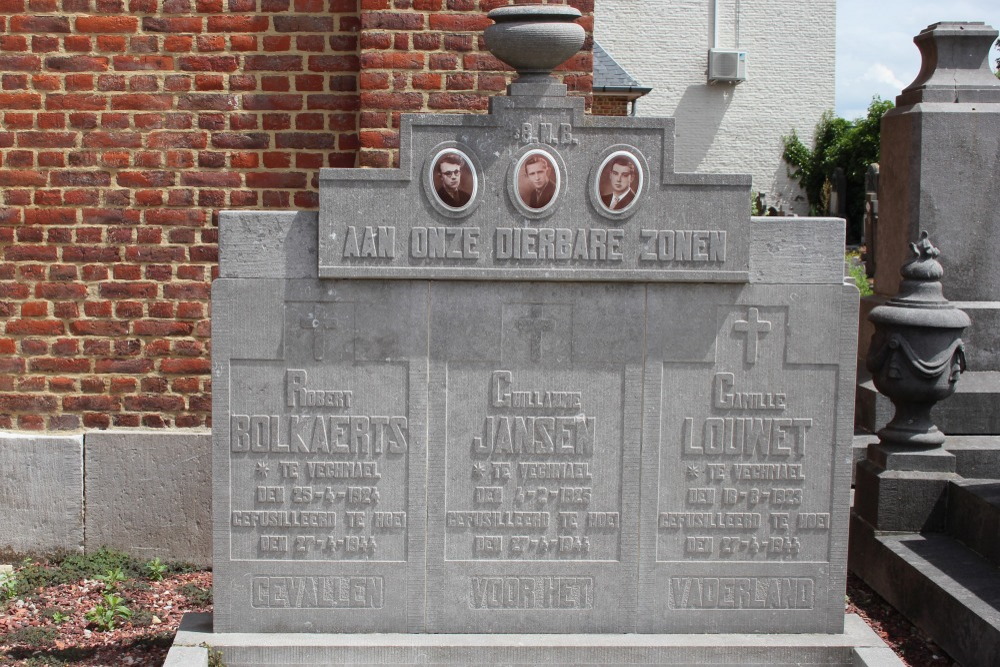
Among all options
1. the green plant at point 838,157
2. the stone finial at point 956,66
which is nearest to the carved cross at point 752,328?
the stone finial at point 956,66

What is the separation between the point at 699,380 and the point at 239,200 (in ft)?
8.29

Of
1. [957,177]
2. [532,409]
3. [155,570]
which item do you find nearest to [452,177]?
[532,409]

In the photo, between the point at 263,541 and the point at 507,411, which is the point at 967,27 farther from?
the point at 263,541

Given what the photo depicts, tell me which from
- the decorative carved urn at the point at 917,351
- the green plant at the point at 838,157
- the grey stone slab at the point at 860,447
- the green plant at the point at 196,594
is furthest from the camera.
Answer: the green plant at the point at 838,157

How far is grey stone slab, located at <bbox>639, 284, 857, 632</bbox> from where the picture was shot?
369 centimetres

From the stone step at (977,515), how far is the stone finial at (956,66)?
2.81m

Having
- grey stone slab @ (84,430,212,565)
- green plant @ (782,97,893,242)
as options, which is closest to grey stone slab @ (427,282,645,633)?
grey stone slab @ (84,430,212,565)

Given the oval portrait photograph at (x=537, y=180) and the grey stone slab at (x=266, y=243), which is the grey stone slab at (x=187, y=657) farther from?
the oval portrait photograph at (x=537, y=180)

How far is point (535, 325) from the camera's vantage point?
3.68 meters

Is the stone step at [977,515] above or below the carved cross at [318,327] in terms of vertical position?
below

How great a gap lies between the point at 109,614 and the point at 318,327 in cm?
175

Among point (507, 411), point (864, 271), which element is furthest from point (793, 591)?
point (864, 271)

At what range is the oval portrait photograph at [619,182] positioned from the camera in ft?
11.8

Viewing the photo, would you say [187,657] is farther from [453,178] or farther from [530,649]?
[453,178]
